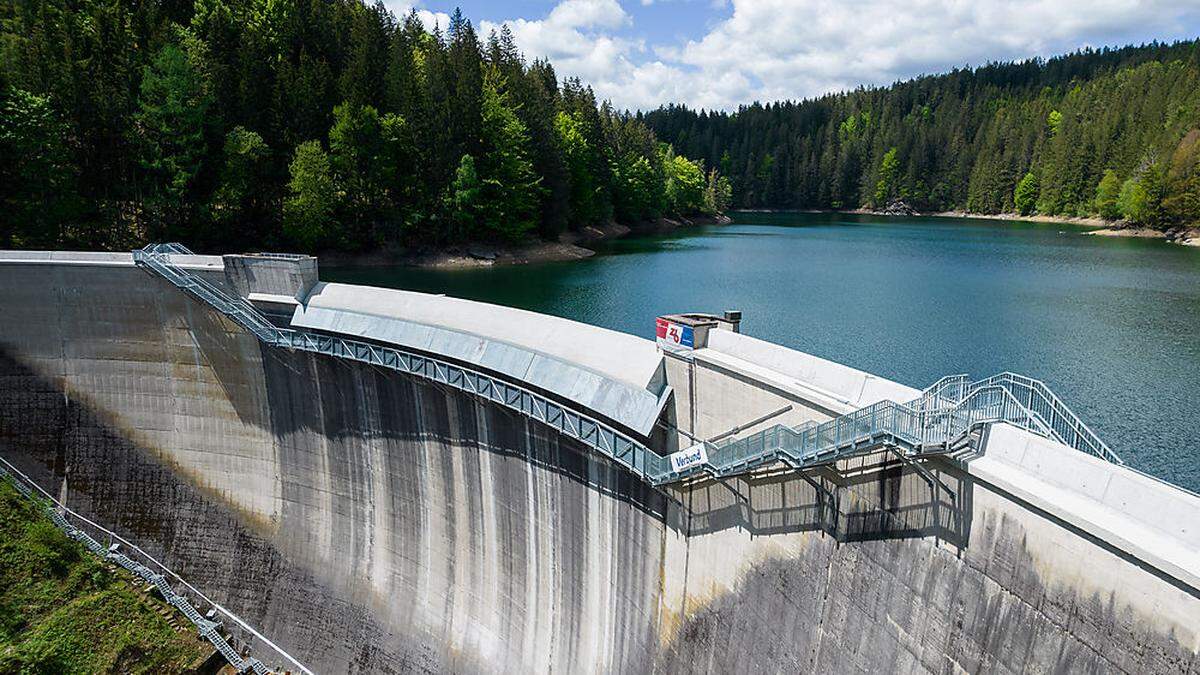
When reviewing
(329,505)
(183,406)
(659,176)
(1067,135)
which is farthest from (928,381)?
(1067,135)

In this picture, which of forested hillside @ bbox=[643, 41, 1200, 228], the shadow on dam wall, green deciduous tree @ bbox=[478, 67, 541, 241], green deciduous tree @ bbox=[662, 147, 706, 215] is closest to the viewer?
the shadow on dam wall

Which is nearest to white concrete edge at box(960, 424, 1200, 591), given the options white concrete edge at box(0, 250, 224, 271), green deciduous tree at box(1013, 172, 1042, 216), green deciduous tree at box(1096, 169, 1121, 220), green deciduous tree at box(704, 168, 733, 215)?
white concrete edge at box(0, 250, 224, 271)

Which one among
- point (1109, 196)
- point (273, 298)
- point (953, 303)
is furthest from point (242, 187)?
point (1109, 196)

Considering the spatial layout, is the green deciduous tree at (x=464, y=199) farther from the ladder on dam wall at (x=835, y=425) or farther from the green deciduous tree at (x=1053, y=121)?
the green deciduous tree at (x=1053, y=121)

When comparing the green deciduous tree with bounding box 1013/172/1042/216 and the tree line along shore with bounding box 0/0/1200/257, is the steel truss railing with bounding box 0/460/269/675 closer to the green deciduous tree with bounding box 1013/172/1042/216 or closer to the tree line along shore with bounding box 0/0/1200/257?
the tree line along shore with bounding box 0/0/1200/257

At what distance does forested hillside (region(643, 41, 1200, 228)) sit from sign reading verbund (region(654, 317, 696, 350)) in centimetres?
10345

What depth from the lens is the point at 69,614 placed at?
20.9 m

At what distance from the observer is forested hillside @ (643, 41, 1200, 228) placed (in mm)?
106250

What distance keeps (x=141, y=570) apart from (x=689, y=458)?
20012 millimetres

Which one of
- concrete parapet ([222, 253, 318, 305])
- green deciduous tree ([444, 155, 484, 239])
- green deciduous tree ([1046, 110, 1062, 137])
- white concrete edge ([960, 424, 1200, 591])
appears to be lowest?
white concrete edge ([960, 424, 1200, 591])

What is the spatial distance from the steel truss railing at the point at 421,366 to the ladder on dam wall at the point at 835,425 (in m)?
0.03

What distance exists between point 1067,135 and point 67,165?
505 feet

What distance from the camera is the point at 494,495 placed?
69.0 ft

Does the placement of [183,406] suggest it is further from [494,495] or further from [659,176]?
[659,176]
